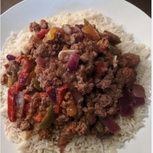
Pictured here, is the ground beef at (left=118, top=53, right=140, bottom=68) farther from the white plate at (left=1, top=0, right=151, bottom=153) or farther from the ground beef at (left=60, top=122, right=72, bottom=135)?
the ground beef at (left=60, top=122, right=72, bottom=135)

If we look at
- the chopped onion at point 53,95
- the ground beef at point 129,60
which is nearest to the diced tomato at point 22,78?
the chopped onion at point 53,95

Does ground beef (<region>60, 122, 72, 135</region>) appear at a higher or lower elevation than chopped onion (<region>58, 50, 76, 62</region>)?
lower

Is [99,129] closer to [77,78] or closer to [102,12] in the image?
[77,78]

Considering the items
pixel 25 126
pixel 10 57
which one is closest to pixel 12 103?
pixel 25 126

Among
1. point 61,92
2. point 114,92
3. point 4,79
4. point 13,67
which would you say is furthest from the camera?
point 4,79

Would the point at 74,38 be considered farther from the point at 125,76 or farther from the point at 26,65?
the point at 125,76

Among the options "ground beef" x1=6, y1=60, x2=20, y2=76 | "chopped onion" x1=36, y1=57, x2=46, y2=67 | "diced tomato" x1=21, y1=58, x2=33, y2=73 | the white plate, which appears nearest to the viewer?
"chopped onion" x1=36, y1=57, x2=46, y2=67

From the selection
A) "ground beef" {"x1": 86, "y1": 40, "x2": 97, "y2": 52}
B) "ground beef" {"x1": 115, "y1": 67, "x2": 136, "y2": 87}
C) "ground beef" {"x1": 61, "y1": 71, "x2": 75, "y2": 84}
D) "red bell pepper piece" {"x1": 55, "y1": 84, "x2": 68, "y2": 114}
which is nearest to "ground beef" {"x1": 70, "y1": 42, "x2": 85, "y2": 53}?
"ground beef" {"x1": 86, "y1": 40, "x2": 97, "y2": 52}
